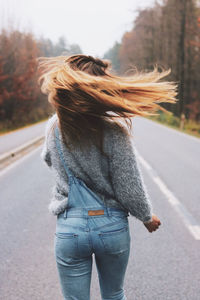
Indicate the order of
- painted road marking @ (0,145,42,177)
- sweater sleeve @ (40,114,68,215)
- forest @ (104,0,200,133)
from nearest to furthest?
sweater sleeve @ (40,114,68,215) < painted road marking @ (0,145,42,177) < forest @ (104,0,200,133)

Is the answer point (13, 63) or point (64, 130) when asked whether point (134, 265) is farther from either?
point (13, 63)

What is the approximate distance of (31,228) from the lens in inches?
213

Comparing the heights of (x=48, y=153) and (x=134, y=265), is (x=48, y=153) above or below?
above

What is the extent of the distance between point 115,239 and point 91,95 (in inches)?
28.5

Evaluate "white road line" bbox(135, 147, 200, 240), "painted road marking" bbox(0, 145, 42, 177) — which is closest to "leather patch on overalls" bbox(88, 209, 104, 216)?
"white road line" bbox(135, 147, 200, 240)

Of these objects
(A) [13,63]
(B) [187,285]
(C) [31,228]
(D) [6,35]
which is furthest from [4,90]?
(B) [187,285]

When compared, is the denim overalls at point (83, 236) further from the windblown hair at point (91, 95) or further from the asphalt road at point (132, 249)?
the asphalt road at point (132, 249)

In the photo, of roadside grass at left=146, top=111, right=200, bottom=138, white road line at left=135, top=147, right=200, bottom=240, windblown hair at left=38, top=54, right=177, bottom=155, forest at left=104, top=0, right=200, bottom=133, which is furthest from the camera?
forest at left=104, top=0, right=200, bottom=133

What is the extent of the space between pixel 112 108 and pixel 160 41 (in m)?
52.2

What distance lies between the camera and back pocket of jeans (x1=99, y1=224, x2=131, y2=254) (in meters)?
1.87

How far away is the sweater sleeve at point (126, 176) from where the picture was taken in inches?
72.8

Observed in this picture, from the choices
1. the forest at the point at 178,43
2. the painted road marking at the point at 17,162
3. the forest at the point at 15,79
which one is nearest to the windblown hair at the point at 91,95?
the painted road marking at the point at 17,162

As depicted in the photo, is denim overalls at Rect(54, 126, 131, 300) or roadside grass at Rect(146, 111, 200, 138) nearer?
denim overalls at Rect(54, 126, 131, 300)

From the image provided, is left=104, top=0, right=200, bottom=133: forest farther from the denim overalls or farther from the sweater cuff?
the denim overalls
